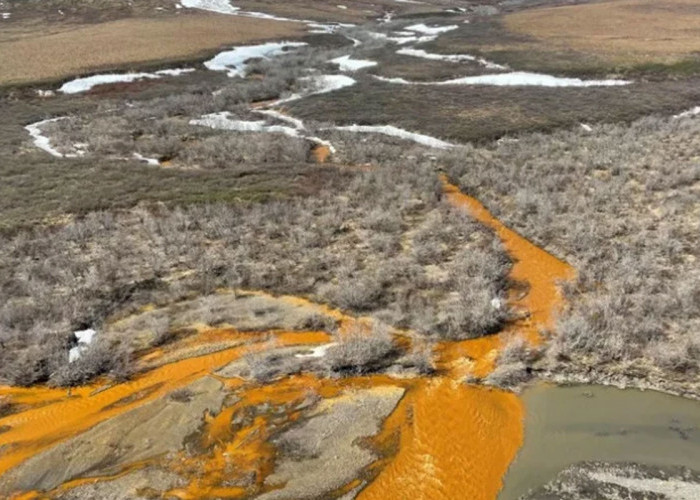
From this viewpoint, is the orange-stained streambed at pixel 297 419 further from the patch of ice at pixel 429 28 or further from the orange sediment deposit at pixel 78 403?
the patch of ice at pixel 429 28

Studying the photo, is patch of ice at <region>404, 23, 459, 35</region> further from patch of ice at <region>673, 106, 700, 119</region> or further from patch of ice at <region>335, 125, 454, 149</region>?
patch of ice at <region>335, 125, 454, 149</region>

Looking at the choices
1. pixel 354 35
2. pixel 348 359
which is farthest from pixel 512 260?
pixel 354 35

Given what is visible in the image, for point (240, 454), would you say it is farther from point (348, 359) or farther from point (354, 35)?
point (354, 35)

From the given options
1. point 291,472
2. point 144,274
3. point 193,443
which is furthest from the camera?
point 144,274

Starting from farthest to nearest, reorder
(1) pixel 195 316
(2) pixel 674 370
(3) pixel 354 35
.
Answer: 1. (3) pixel 354 35
2. (1) pixel 195 316
3. (2) pixel 674 370

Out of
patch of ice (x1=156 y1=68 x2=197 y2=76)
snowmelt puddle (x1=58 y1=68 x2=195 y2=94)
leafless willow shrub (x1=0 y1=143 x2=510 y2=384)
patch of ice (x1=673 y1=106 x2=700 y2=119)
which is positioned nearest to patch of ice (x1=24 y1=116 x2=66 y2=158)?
snowmelt puddle (x1=58 y1=68 x2=195 y2=94)

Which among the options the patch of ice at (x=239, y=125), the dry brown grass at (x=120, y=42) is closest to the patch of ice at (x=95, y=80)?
the dry brown grass at (x=120, y=42)

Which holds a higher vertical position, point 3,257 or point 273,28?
point 273,28
